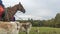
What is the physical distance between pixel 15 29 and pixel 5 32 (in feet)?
1.73

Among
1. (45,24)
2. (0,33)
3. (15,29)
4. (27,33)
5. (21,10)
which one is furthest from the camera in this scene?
(45,24)

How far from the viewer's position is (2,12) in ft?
47.8

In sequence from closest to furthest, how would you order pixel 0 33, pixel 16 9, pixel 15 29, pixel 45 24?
pixel 0 33, pixel 15 29, pixel 16 9, pixel 45 24

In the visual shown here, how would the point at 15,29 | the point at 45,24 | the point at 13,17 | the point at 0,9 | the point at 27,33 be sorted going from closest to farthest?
the point at 15,29, the point at 0,9, the point at 13,17, the point at 27,33, the point at 45,24

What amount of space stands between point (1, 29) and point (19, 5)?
12.6 meters

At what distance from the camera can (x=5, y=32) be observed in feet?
28.7

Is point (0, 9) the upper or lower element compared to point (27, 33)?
upper

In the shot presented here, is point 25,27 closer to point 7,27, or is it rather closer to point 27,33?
point 27,33

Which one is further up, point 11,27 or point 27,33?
point 11,27

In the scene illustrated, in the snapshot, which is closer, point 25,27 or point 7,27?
point 7,27

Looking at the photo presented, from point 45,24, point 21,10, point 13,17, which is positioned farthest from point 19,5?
point 45,24

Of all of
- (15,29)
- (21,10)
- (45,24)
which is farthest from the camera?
(45,24)

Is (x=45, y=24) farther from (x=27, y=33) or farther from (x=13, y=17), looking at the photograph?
(x=13, y=17)

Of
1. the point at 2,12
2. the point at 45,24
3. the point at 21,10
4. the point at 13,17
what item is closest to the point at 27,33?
the point at 21,10
